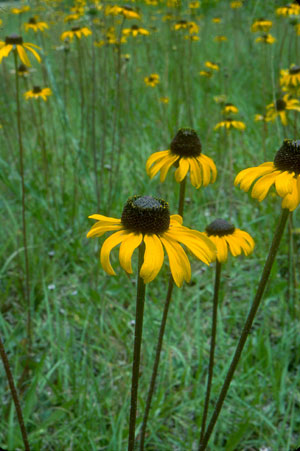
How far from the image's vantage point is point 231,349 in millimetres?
1866

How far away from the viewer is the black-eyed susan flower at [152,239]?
0.75 m

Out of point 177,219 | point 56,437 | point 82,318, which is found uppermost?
point 177,219

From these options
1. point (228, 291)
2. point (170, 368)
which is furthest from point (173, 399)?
point (228, 291)

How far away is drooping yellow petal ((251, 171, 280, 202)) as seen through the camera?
0.83m

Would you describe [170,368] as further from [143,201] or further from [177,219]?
[143,201]

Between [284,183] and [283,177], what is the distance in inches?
1.0

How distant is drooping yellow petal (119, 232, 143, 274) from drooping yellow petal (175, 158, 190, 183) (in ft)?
1.10

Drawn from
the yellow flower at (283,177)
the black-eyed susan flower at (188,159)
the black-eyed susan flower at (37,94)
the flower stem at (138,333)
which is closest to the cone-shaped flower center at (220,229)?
the black-eyed susan flower at (188,159)

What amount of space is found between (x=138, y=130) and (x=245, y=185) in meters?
3.02

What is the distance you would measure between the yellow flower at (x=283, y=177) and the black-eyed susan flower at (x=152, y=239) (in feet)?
0.51

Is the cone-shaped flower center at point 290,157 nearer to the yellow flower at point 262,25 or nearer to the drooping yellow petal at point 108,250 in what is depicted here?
the drooping yellow petal at point 108,250

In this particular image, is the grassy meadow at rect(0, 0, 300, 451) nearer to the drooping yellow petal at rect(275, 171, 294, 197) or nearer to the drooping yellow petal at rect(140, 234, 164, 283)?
the drooping yellow petal at rect(275, 171, 294, 197)

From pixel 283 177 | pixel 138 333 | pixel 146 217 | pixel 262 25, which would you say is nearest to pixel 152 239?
pixel 146 217

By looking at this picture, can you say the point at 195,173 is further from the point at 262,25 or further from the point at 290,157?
the point at 262,25
